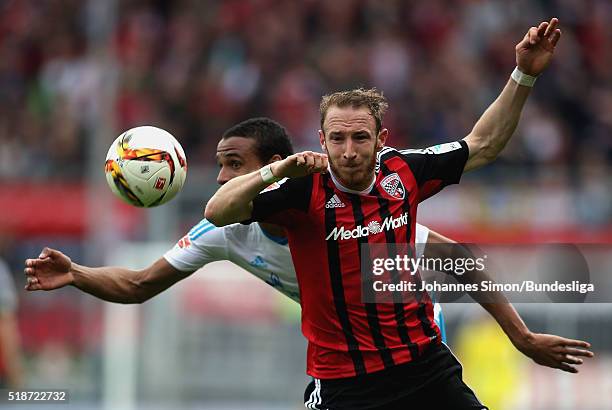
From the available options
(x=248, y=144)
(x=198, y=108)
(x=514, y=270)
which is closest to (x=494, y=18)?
(x=198, y=108)

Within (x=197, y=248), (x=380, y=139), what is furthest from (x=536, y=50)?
(x=197, y=248)

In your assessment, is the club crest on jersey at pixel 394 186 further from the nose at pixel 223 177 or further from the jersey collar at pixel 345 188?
the nose at pixel 223 177

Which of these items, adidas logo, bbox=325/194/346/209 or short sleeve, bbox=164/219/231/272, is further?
short sleeve, bbox=164/219/231/272

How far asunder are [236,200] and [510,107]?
5.78 ft

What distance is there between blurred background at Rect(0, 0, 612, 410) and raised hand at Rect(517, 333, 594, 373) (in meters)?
5.04

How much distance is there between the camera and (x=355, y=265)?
6359mm

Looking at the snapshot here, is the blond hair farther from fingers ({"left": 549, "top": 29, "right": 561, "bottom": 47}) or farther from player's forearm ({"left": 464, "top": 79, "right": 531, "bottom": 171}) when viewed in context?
fingers ({"left": 549, "top": 29, "right": 561, "bottom": 47})

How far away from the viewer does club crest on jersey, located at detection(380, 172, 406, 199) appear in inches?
255

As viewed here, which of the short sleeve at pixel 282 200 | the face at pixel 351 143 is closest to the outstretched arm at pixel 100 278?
the short sleeve at pixel 282 200

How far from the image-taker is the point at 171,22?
63.5 ft

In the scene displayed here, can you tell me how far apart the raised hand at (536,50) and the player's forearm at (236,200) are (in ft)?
5.76

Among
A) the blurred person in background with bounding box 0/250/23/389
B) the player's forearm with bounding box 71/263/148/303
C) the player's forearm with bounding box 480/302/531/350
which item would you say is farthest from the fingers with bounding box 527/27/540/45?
the blurred person in background with bounding box 0/250/23/389

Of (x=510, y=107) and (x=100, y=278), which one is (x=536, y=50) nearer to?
(x=510, y=107)

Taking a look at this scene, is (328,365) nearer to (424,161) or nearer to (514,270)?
(424,161)
